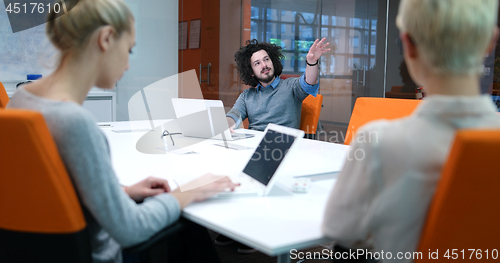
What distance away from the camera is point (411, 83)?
181 inches

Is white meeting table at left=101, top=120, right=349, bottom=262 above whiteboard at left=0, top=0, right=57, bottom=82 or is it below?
below

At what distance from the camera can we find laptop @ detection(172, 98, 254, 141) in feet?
8.14

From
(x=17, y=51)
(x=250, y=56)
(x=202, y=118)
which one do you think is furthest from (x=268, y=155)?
(x=17, y=51)

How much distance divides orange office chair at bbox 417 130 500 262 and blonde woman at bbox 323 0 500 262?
4 centimetres

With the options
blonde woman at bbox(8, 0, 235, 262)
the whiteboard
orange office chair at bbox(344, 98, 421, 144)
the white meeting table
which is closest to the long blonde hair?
blonde woman at bbox(8, 0, 235, 262)

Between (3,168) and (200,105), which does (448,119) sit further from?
(200,105)

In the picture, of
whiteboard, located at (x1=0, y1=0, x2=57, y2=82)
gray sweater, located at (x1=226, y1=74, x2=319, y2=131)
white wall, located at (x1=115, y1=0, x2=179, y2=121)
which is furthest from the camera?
white wall, located at (x1=115, y1=0, x2=179, y2=121)

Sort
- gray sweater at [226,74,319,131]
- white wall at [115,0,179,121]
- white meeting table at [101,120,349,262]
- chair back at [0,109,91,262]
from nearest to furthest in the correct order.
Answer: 1. chair back at [0,109,91,262]
2. white meeting table at [101,120,349,262]
3. gray sweater at [226,74,319,131]
4. white wall at [115,0,179,121]

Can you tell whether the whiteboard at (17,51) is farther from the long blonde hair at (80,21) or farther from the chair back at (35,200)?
the chair back at (35,200)

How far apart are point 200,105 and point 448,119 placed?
1.78m

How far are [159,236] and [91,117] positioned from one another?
1.25ft

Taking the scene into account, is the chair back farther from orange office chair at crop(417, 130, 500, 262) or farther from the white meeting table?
orange office chair at crop(417, 130, 500, 262)

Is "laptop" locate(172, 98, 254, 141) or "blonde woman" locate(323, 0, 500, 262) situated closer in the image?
"blonde woman" locate(323, 0, 500, 262)

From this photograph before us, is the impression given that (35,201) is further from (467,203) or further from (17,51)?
(17,51)
